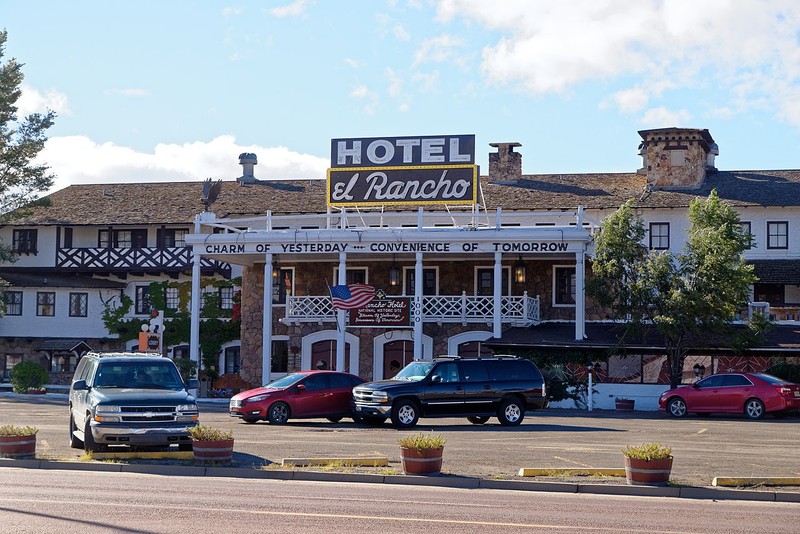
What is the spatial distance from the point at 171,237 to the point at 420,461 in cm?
3648

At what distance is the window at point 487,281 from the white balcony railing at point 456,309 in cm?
139

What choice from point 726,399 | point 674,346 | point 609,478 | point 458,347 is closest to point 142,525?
point 609,478

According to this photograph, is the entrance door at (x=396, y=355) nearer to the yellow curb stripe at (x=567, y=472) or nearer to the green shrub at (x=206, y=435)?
the green shrub at (x=206, y=435)

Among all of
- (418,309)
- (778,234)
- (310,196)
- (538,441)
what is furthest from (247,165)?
(538,441)

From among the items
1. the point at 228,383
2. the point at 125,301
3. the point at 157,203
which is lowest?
the point at 228,383

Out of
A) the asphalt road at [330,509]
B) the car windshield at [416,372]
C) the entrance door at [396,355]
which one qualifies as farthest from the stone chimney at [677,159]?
the asphalt road at [330,509]

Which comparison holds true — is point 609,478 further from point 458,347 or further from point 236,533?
point 458,347

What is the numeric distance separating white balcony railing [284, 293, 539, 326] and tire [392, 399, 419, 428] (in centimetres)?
1457

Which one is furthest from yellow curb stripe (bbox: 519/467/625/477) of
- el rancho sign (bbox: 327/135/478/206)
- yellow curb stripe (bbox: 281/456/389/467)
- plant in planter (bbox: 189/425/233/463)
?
el rancho sign (bbox: 327/135/478/206)

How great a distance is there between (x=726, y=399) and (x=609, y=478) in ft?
50.1

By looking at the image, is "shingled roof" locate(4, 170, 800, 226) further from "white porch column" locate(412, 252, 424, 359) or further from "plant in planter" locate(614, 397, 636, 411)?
"plant in planter" locate(614, 397, 636, 411)

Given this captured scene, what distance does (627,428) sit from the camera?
88.5 ft

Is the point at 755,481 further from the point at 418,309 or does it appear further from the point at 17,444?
the point at 418,309

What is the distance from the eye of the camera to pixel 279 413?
27938 millimetres
